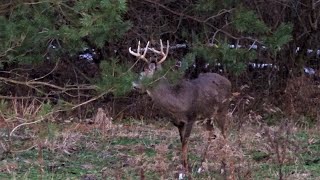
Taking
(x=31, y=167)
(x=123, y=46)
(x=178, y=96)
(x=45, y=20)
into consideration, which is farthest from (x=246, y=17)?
(x=123, y=46)

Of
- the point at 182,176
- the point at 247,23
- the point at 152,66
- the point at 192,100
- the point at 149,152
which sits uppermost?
the point at 247,23

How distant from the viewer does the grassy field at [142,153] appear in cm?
750

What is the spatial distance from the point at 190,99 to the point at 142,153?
0.82 m

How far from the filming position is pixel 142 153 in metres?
9.23

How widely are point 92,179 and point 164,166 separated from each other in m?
1.07

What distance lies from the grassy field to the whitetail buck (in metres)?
0.27

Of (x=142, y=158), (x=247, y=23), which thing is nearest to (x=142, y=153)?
(x=142, y=158)

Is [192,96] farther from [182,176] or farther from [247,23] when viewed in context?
[182,176]

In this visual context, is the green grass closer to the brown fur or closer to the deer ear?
the brown fur

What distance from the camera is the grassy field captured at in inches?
295

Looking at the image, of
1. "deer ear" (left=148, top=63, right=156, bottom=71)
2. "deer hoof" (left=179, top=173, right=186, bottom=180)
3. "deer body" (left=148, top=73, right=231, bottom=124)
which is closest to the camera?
"deer hoof" (left=179, top=173, right=186, bottom=180)

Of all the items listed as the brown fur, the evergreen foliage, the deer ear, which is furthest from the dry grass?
the evergreen foliage

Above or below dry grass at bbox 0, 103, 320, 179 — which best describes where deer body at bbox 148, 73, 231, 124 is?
above

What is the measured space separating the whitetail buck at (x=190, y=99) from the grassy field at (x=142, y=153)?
265mm
